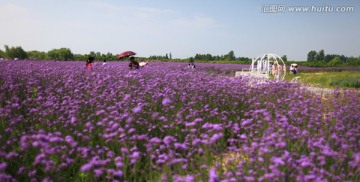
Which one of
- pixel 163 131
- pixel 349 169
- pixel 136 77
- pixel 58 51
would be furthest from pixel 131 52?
pixel 58 51

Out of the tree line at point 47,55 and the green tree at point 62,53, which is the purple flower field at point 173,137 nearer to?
the tree line at point 47,55

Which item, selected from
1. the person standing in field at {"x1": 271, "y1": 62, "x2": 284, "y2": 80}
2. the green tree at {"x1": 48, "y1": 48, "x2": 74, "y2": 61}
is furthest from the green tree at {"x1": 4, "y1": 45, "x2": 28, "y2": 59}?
the person standing in field at {"x1": 271, "y1": 62, "x2": 284, "y2": 80}

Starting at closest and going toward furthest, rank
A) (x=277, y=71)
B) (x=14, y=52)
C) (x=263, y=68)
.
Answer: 1. (x=277, y=71)
2. (x=263, y=68)
3. (x=14, y=52)

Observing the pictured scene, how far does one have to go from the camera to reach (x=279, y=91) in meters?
6.88

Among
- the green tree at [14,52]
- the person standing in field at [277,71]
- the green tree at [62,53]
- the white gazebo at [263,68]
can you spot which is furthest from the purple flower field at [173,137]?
the green tree at [62,53]

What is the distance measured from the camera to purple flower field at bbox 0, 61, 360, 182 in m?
2.81

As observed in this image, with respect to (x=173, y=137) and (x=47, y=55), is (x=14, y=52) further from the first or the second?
(x=173, y=137)

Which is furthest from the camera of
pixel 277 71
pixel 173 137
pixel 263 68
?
pixel 263 68

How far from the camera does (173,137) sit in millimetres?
3105

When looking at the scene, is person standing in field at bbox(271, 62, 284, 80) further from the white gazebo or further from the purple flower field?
the purple flower field

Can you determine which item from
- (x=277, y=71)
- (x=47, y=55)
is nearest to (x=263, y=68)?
(x=277, y=71)

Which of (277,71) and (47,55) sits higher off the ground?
(47,55)

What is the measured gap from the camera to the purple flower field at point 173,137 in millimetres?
2812

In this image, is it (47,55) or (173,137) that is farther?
(47,55)
